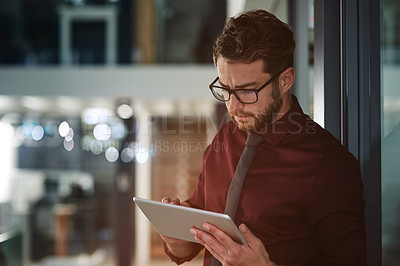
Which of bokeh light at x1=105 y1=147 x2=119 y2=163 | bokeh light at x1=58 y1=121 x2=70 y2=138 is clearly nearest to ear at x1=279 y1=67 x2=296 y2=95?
bokeh light at x1=105 y1=147 x2=119 y2=163

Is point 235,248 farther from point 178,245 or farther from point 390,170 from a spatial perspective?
point 390,170

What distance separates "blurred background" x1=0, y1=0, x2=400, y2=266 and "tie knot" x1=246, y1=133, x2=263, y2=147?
4.14m

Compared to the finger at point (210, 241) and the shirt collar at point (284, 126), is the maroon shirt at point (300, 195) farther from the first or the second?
the finger at point (210, 241)

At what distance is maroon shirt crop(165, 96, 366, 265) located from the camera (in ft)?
4.35

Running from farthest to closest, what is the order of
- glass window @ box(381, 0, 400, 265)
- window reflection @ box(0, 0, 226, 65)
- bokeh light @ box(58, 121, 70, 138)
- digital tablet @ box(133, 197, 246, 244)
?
bokeh light @ box(58, 121, 70, 138) → window reflection @ box(0, 0, 226, 65) → glass window @ box(381, 0, 400, 265) → digital tablet @ box(133, 197, 246, 244)

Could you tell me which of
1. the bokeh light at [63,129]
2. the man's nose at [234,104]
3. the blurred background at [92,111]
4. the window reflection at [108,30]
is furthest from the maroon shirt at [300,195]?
the bokeh light at [63,129]

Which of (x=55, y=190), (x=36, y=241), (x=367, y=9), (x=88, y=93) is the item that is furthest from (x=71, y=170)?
(x=367, y=9)

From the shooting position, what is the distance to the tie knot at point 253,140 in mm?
1532

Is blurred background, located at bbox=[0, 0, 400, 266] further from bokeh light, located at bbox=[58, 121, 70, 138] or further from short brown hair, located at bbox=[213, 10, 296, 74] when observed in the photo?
short brown hair, located at bbox=[213, 10, 296, 74]

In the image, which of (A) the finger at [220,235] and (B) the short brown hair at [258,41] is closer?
(A) the finger at [220,235]

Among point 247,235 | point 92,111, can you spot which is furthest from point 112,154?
point 247,235

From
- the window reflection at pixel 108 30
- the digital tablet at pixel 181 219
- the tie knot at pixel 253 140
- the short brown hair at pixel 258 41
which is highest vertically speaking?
the window reflection at pixel 108 30

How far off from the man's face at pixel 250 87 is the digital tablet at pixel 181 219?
0.38m

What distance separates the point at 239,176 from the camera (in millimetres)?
1499
